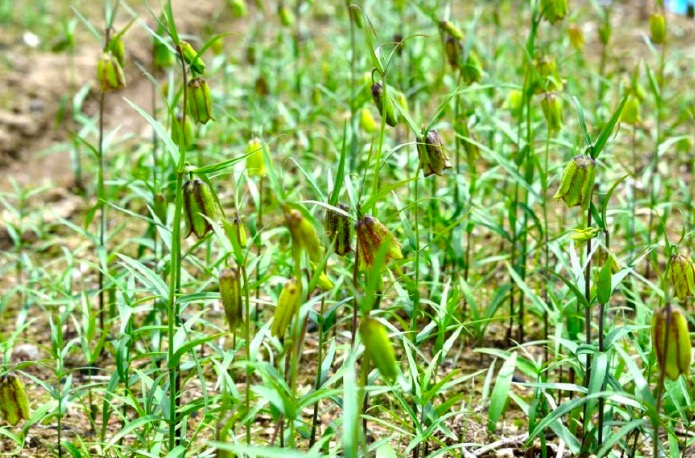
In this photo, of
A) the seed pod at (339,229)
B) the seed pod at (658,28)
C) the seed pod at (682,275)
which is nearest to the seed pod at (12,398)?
the seed pod at (339,229)

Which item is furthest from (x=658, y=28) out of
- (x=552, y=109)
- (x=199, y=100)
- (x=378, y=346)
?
(x=378, y=346)

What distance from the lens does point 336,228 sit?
6.37 ft

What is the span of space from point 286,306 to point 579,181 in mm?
755

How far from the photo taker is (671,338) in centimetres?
171

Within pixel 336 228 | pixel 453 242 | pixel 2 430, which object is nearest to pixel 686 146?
pixel 453 242

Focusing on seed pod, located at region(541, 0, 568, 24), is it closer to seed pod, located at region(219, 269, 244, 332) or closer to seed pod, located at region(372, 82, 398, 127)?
seed pod, located at region(372, 82, 398, 127)

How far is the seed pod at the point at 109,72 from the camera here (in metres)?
2.78

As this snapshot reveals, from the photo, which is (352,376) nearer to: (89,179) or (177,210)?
(177,210)

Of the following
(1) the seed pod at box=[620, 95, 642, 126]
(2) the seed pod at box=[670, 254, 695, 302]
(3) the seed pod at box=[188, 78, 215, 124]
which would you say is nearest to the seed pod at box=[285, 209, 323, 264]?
(3) the seed pod at box=[188, 78, 215, 124]

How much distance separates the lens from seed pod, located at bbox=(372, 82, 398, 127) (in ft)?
6.76

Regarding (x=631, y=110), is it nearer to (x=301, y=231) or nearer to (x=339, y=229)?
(x=339, y=229)

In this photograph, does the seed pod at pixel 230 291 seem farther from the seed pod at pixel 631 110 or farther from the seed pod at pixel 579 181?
the seed pod at pixel 631 110

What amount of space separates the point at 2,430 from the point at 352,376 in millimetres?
1106

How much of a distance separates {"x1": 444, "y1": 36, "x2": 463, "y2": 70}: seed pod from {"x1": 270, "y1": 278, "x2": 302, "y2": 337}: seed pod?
144 cm
